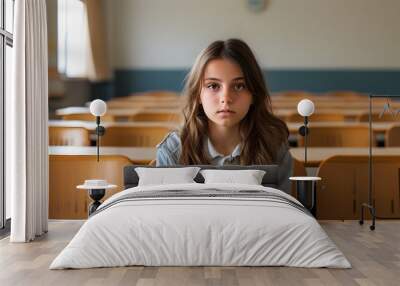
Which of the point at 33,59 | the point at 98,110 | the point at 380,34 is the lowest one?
the point at 98,110

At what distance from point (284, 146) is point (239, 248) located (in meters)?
1.20

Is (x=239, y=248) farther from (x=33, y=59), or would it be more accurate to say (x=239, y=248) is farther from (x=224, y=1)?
(x=224, y=1)

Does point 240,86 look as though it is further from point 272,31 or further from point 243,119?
point 272,31

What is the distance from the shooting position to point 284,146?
386 centimetres

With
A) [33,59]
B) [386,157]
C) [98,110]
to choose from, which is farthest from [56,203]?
[386,157]

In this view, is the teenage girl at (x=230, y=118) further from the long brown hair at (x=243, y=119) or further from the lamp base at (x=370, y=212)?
the lamp base at (x=370, y=212)

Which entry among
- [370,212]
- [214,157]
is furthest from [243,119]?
[370,212]

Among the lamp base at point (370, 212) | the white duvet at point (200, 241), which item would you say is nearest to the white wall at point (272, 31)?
the lamp base at point (370, 212)

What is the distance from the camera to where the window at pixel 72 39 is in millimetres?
11758

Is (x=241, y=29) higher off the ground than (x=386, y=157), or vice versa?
(x=241, y=29)

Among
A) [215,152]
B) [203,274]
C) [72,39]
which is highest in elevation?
[72,39]

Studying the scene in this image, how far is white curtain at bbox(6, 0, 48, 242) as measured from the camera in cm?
352

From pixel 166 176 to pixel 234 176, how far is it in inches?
13.2

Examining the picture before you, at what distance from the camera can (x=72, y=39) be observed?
1259 cm
